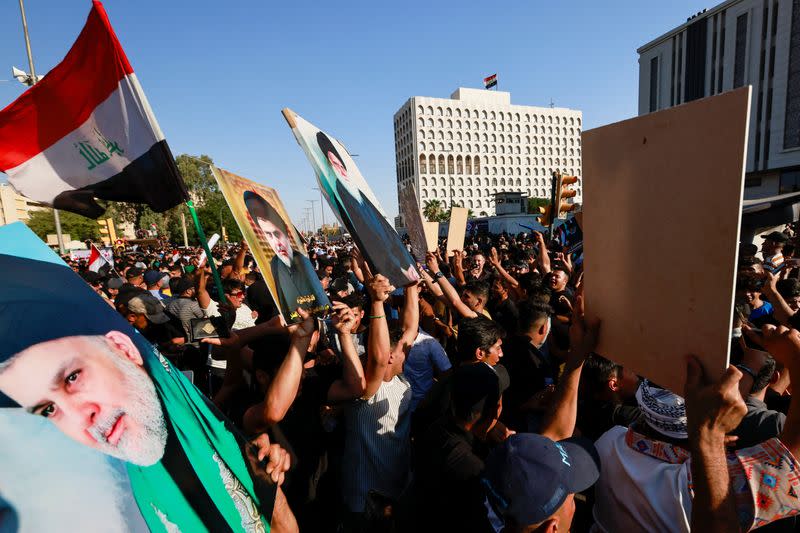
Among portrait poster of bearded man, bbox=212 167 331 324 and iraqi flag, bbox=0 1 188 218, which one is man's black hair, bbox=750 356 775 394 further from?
iraqi flag, bbox=0 1 188 218

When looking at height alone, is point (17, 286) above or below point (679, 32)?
below

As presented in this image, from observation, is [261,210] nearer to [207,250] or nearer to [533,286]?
[207,250]

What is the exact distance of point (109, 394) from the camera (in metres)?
0.90

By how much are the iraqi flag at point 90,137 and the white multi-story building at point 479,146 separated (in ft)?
293

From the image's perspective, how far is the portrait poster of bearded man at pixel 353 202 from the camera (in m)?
2.00

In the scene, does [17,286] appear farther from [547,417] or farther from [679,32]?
[679,32]

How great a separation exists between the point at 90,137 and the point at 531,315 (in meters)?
3.80

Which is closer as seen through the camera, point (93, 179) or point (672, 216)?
point (672, 216)

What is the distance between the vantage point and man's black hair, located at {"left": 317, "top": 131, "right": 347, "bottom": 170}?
7.51 ft

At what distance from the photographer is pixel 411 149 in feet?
311

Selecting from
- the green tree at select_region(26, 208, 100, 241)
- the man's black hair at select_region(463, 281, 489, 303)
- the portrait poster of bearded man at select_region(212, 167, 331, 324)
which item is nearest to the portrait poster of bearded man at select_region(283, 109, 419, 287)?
the portrait poster of bearded man at select_region(212, 167, 331, 324)

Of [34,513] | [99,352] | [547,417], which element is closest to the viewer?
[34,513]

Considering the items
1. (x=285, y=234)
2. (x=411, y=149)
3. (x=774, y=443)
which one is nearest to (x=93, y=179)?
(x=285, y=234)

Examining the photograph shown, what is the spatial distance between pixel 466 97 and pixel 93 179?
346 ft
